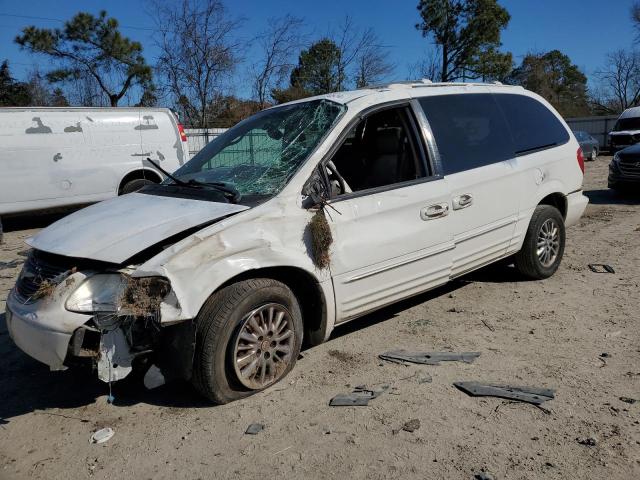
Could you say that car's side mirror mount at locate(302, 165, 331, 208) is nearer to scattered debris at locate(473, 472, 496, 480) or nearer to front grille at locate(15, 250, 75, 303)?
front grille at locate(15, 250, 75, 303)

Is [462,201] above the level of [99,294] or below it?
above

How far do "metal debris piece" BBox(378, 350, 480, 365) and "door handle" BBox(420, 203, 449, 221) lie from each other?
992mm

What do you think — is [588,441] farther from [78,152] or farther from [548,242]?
[78,152]

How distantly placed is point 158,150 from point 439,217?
765 cm

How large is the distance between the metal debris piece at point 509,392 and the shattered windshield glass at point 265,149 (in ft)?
5.65

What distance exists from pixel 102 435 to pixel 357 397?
1483 mm

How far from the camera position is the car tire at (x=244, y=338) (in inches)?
117

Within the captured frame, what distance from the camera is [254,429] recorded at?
295 cm

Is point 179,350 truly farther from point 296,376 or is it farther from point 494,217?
point 494,217

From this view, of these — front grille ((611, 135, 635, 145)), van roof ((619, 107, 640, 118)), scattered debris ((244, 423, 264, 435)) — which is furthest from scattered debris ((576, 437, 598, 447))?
van roof ((619, 107, 640, 118))

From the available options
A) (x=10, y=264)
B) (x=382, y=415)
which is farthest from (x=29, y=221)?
(x=382, y=415)

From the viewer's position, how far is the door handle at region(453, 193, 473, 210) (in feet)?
13.6

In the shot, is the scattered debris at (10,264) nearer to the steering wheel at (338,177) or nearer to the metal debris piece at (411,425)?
the steering wheel at (338,177)

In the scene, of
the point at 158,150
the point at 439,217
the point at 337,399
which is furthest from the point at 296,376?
the point at 158,150
